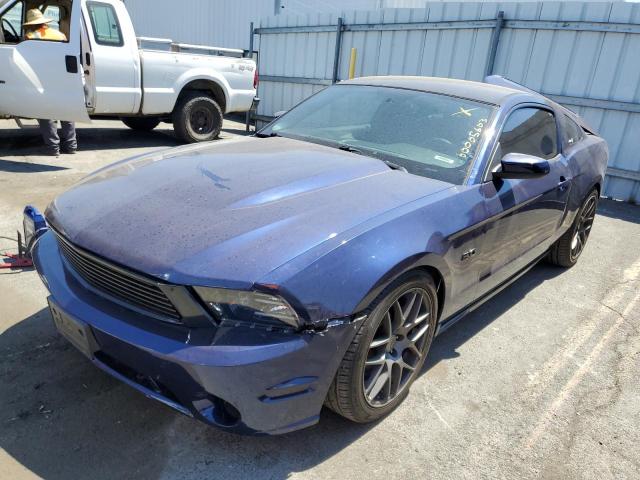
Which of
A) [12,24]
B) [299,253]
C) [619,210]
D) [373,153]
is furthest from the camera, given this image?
[619,210]

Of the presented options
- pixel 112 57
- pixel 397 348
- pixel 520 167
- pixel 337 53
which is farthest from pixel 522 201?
pixel 337 53

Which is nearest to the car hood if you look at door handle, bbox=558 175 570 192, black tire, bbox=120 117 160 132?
door handle, bbox=558 175 570 192

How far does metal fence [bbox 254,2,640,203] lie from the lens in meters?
7.08

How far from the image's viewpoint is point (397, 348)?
8.13 ft

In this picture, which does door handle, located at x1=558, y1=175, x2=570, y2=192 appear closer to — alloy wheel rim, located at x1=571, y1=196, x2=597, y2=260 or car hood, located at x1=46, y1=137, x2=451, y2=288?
alloy wheel rim, located at x1=571, y1=196, x2=597, y2=260

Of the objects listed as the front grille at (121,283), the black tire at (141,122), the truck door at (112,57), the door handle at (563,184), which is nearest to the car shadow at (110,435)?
the front grille at (121,283)

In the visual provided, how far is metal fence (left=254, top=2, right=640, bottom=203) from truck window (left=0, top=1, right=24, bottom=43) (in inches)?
206

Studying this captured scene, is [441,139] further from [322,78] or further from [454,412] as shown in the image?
[322,78]

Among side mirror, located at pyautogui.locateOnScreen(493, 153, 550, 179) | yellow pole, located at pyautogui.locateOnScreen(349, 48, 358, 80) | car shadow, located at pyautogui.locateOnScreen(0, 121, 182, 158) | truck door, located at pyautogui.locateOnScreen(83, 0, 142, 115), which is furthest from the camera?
yellow pole, located at pyautogui.locateOnScreen(349, 48, 358, 80)

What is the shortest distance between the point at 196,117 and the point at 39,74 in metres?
2.75

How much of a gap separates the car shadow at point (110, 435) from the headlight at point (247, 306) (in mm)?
717

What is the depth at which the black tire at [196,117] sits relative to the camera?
28.2ft

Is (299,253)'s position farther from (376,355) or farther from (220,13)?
(220,13)

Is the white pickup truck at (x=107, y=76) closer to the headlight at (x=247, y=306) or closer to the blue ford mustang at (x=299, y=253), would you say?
the blue ford mustang at (x=299, y=253)
